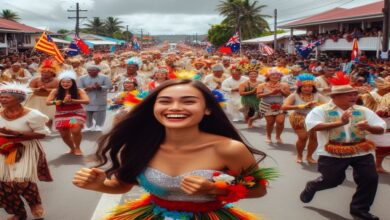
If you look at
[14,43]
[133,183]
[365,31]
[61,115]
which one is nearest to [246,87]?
[61,115]

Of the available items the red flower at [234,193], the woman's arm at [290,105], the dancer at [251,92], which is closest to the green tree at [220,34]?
the dancer at [251,92]

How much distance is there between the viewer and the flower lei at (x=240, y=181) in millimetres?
2740

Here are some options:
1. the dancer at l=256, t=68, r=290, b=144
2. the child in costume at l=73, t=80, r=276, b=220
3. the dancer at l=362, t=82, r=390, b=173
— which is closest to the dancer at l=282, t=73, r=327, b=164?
the dancer at l=362, t=82, r=390, b=173

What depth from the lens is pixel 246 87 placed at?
11.2 meters

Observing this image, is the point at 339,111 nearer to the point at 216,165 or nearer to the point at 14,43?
the point at 216,165

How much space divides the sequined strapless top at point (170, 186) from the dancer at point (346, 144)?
2580 mm

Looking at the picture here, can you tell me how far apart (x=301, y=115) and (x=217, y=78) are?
5.39 metres

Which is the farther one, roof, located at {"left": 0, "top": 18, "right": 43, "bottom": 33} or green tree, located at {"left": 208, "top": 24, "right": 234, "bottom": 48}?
green tree, located at {"left": 208, "top": 24, "right": 234, "bottom": 48}

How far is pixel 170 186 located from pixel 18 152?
2.81 m

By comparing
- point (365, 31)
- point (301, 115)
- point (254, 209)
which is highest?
point (365, 31)

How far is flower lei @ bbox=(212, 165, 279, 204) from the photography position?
274 cm

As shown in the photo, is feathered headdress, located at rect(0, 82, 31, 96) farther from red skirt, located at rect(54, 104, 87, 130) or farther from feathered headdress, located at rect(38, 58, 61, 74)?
feathered headdress, located at rect(38, 58, 61, 74)

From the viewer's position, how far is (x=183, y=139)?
2986 mm

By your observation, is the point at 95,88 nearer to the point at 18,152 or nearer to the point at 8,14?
the point at 18,152
